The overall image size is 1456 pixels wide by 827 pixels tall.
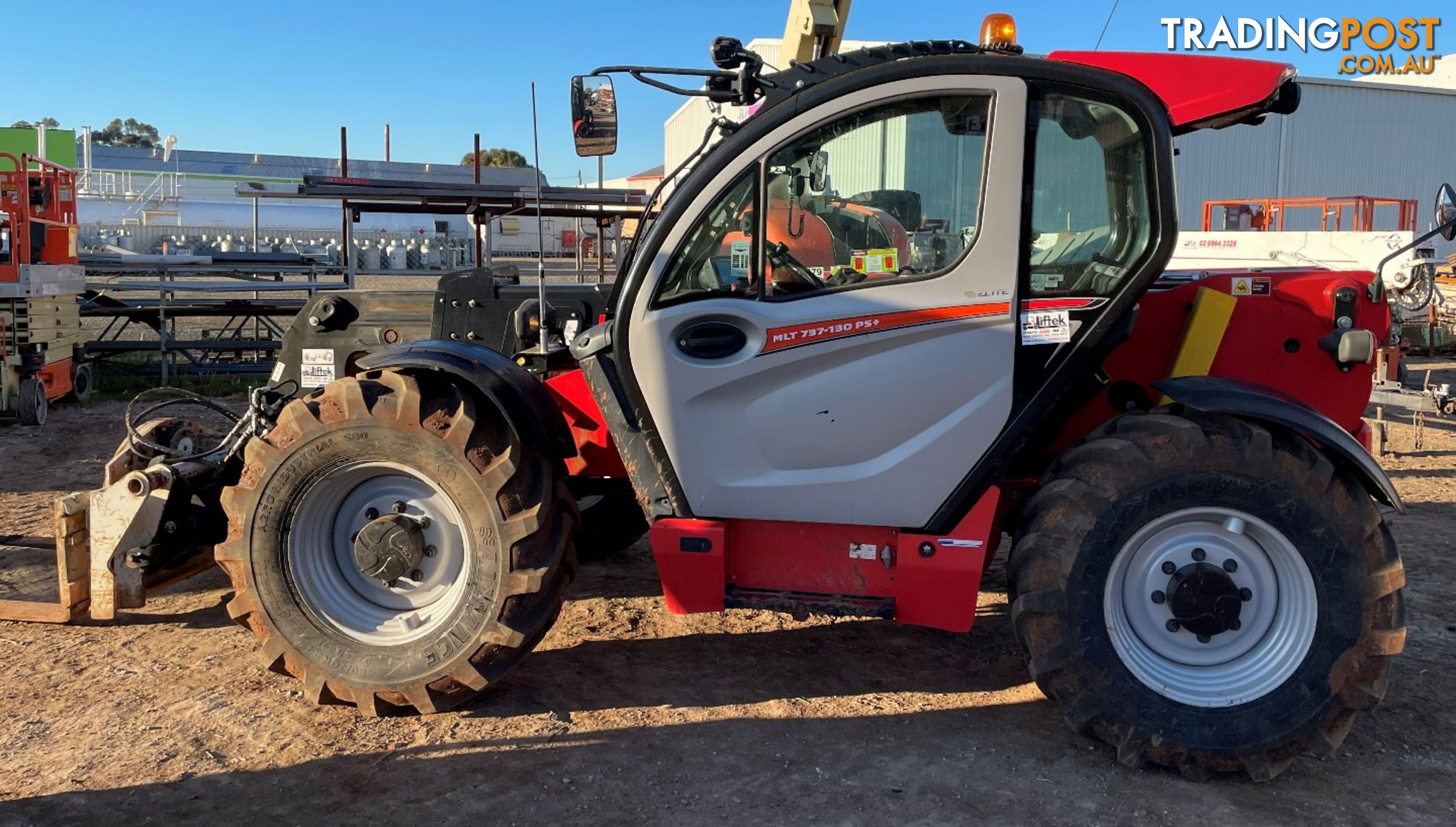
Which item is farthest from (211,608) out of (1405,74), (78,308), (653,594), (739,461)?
(1405,74)

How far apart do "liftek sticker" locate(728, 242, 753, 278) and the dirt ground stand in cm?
177

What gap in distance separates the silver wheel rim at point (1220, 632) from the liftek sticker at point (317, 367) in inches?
155

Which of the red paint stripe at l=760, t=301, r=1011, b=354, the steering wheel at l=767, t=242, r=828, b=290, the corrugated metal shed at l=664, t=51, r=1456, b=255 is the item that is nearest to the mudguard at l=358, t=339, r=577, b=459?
the red paint stripe at l=760, t=301, r=1011, b=354

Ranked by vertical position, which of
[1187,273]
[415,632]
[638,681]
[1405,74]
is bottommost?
[638,681]

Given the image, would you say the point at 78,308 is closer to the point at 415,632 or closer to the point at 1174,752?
the point at 415,632

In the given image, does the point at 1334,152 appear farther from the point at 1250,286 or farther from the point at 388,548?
the point at 388,548

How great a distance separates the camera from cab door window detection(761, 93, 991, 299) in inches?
151

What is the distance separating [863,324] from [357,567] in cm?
229

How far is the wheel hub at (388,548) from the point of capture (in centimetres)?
431

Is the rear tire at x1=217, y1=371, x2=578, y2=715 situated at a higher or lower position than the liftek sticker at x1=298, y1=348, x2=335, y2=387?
lower

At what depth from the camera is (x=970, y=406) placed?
12.9ft

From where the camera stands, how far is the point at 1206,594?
382 cm

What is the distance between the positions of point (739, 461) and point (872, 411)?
53 centimetres

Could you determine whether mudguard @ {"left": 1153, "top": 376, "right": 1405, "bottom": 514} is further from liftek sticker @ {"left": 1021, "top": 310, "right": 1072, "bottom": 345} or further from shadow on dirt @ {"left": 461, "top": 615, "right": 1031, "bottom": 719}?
shadow on dirt @ {"left": 461, "top": 615, "right": 1031, "bottom": 719}
